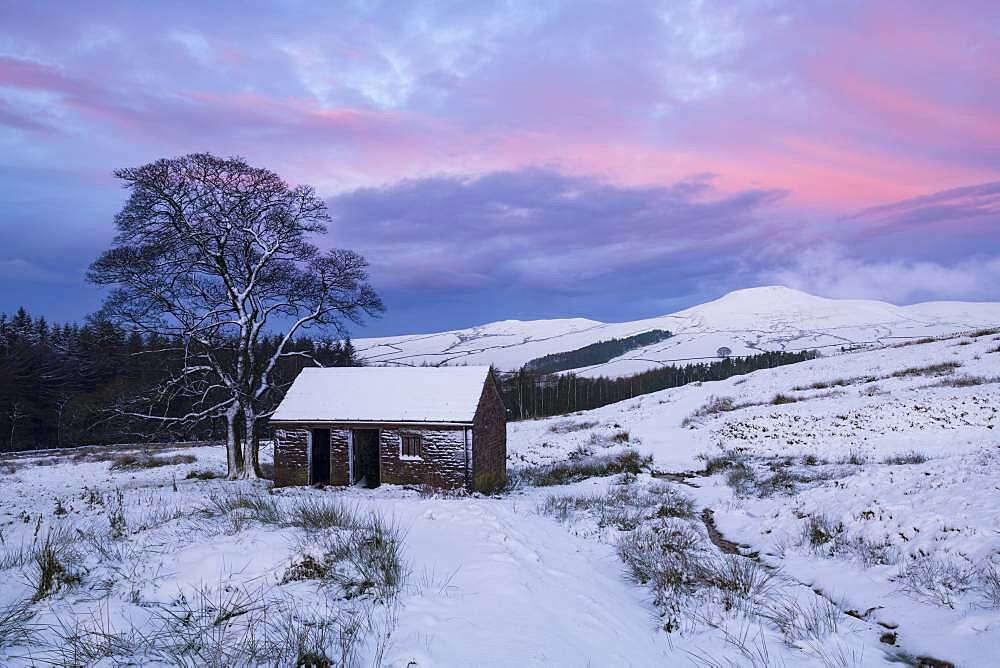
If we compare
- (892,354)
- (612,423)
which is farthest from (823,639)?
(892,354)

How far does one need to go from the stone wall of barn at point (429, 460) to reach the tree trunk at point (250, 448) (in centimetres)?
541

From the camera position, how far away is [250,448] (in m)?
22.5

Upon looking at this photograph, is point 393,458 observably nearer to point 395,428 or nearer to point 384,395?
point 395,428

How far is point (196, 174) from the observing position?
19406 mm

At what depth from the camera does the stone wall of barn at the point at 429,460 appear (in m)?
21.2

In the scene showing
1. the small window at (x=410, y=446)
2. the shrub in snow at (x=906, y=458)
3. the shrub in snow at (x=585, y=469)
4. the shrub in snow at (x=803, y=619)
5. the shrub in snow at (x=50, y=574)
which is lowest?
the shrub in snow at (x=585, y=469)

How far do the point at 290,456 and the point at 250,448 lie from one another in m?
1.85

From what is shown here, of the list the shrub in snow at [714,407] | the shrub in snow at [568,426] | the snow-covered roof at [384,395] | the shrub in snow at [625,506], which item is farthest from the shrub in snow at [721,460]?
the shrub in snow at [568,426]

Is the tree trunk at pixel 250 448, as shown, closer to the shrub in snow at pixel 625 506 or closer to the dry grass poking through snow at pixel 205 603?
the shrub in snow at pixel 625 506

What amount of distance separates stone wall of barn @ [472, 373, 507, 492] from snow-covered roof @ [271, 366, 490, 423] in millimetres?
794

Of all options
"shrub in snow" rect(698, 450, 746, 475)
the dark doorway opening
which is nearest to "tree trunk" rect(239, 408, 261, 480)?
the dark doorway opening

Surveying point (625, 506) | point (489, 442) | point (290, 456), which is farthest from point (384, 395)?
point (625, 506)

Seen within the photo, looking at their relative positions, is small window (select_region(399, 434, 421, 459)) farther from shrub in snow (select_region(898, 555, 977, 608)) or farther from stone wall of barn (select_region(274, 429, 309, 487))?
shrub in snow (select_region(898, 555, 977, 608))

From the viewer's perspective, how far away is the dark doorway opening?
→ 23.5 m
